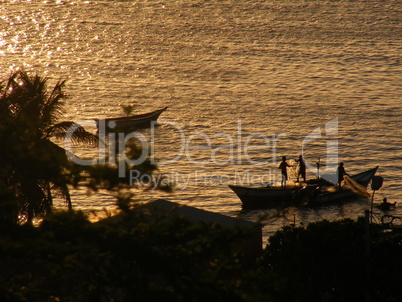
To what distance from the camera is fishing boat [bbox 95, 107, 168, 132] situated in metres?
63.6

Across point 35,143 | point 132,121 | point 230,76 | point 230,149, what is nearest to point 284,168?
point 230,149

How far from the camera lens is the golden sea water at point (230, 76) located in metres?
54.9

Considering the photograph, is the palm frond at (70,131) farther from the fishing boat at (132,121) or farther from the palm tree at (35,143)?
the fishing boat at (132,121)

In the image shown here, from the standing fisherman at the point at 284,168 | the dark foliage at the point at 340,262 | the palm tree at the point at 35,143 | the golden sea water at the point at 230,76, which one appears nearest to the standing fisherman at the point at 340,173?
the golden sea water at the point at 230,76

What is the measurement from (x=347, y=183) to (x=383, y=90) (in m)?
44.5

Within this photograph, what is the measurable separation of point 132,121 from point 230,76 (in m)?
23.5

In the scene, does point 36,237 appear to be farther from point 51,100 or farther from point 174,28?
A: point 174,28

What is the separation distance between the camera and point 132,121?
2579 inches

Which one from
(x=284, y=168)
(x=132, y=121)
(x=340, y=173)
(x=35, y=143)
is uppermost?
(x=132, y=121)

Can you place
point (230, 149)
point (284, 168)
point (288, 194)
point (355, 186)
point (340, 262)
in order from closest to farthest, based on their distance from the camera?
point (340, 262) → point (355, 186) → point (284, 168) → point (288, 194) → point (230, 149)

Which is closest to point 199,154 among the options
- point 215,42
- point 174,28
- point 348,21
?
point 215,42

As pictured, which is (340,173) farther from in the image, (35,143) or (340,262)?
(35,143)

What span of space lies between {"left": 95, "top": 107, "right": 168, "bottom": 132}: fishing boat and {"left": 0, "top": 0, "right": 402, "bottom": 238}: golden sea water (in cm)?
144

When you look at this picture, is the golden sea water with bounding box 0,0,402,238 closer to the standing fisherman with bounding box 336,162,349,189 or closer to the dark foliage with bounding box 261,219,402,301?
the standing fisherman with bounding box 336,162,349,189
